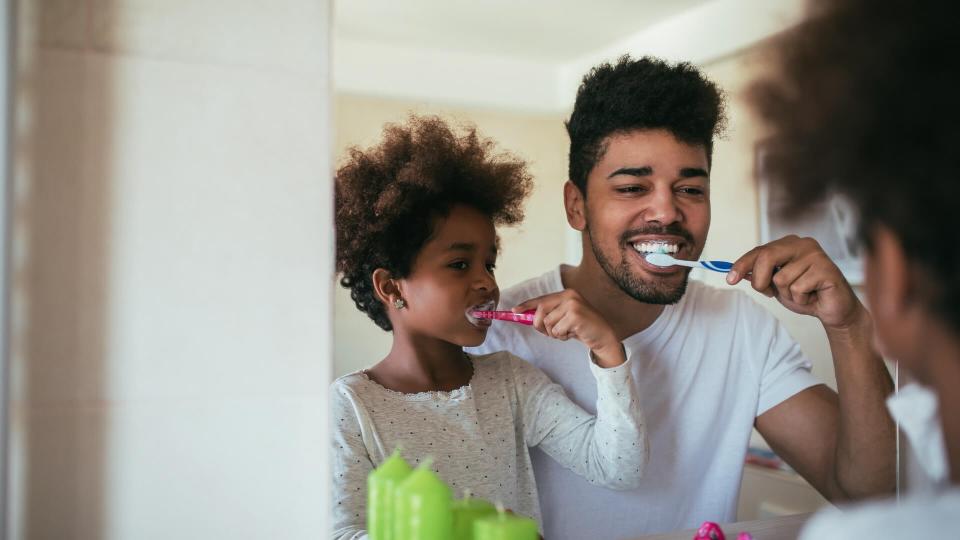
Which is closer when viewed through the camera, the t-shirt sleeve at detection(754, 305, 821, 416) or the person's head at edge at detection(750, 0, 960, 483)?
the person's head at edge at detection(750, 0, 960, 483)

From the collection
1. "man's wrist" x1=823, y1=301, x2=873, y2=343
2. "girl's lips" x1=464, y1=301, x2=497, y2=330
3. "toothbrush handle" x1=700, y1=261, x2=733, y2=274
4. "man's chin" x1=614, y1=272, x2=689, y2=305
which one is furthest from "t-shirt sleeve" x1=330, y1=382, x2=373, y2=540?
"man's wrist" x1=823, y1=301, x2=873, y2=343

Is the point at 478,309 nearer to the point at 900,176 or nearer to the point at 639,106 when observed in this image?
the point at 639,106

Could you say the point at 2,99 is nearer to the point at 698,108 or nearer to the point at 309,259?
the point at 309,259

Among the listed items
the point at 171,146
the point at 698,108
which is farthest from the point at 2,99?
the point at 698,108

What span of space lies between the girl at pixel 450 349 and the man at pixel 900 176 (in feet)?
1.70

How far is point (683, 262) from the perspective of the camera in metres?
1.23

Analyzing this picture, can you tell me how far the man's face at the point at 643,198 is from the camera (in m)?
1.19

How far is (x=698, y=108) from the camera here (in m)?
1.22

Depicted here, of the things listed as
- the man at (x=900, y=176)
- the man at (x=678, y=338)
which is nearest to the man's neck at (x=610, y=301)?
the man at (x=678, y=338)

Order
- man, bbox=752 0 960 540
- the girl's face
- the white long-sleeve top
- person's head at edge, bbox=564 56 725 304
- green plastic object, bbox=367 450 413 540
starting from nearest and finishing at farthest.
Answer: man, bbox=752 0 960 540 < green plastic object, bbox=367 450 413 540 < the white long-sleeve top < the girl's face < person's head at edge, bbox=564 56 725 304

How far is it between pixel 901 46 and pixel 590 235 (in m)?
0.66

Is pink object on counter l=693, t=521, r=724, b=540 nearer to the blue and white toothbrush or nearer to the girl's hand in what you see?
the girl's hand

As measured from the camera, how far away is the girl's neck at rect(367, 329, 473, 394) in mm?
1014

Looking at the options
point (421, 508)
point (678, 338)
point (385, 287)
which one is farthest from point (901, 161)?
point (678, 338)
